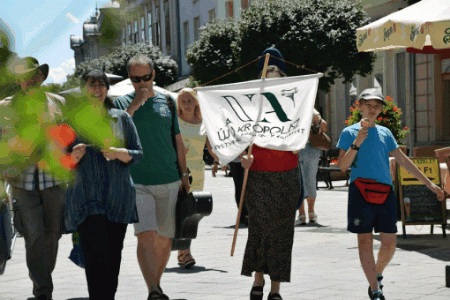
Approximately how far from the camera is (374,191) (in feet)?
17.8

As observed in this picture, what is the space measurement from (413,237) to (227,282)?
146 inches

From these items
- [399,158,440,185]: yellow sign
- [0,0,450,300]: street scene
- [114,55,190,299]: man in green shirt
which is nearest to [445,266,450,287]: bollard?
[0,0,450,300]: street scene

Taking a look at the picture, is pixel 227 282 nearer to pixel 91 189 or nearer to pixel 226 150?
pixel 226 150

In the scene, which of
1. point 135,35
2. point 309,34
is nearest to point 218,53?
point 309,34

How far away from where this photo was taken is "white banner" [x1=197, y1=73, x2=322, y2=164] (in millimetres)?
5452

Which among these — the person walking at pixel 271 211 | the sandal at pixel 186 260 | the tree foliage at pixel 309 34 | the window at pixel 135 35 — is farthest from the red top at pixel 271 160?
the tree foliage at pixel 309 34

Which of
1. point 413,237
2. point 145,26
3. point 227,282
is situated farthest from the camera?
point 413,237

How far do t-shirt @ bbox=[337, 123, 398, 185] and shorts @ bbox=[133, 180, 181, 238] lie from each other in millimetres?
1355

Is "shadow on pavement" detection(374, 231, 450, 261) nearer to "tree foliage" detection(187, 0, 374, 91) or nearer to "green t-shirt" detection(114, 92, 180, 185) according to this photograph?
"green t-shirt" detection(114, 92, 180, 185)

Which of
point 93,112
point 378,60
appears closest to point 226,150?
point 93,112

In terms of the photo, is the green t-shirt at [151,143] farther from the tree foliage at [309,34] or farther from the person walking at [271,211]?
the tree foliage at [309,34]

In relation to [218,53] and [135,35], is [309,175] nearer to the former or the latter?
[135,35]

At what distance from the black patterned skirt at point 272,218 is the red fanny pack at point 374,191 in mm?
515

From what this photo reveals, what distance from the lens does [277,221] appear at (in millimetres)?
5395
